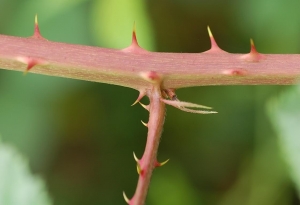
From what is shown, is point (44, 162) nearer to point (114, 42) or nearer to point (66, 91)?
point (66, 91)

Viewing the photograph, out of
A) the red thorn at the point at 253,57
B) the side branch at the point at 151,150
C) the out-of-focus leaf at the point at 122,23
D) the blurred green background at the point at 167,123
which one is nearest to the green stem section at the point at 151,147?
the side branch at the point at 151,150

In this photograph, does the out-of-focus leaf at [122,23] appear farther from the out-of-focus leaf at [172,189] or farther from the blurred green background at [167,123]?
the out-of-focus leaf at [172,189]

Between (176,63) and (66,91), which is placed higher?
(66,91)

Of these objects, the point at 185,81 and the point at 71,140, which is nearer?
the point at 185,81

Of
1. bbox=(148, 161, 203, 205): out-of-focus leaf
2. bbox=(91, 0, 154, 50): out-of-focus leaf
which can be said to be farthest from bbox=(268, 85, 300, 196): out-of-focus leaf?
bbox=(148, 161, 203, 205): out-of-focus leaf

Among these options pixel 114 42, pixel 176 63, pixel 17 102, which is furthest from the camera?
pixel 17 102

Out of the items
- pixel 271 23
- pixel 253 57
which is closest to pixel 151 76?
pixel 253 57

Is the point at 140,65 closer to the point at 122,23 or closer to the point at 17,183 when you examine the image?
the point at 17,183

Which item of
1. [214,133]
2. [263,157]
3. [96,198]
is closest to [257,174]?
[263,157]

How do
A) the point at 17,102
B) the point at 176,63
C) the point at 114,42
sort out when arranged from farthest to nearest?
the point at 17,102, the point at 114,42, the point at 176,63
